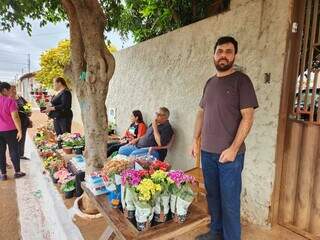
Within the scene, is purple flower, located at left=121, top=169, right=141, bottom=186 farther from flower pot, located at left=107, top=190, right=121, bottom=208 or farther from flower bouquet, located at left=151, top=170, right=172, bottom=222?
flower pot, located at left=107, top=190, right=121, bottom=208

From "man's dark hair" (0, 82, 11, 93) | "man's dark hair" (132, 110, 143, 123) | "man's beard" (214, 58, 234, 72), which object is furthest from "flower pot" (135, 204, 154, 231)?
"man's dark hair" (0, 82, 11, 93)

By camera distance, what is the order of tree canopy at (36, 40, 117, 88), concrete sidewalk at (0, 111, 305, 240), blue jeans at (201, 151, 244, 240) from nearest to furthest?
blue jeans at (201, 151, 244, 240) < concrete sidewalk at (0, 111, 305, 240) < tree canopy at (36, 40, 117, 88)

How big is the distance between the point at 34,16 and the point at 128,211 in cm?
411

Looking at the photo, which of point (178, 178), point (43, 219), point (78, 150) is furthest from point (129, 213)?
point (78, 150)

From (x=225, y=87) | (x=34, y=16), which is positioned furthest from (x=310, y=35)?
(x=34, y=16)

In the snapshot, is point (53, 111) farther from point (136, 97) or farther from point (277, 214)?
point (277, 214)

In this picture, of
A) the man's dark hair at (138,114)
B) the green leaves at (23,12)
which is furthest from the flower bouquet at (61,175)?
the green leaves at (23,12)

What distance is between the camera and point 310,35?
252cm

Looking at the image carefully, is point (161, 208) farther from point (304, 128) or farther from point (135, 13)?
point (135, 13)

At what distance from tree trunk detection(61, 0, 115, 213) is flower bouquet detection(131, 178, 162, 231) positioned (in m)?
1.47

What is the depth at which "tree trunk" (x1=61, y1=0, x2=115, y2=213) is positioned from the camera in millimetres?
2728

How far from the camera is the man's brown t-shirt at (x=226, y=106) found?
79.5 inches

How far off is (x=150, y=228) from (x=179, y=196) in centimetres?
25

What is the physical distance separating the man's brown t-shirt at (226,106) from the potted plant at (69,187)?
2232mm
